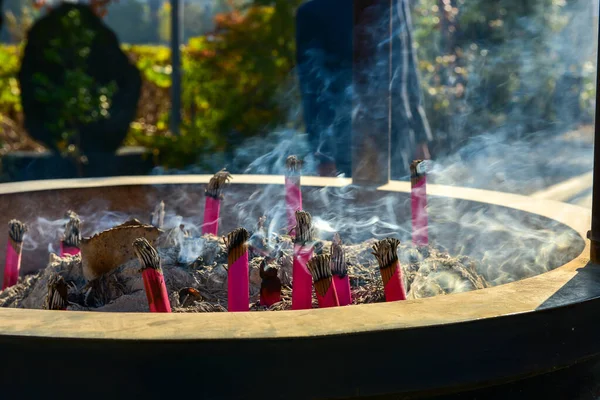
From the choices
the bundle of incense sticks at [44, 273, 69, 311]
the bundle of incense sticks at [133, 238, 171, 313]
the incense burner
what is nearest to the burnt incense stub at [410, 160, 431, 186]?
the incense burner

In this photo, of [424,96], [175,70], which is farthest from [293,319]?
[424,96]

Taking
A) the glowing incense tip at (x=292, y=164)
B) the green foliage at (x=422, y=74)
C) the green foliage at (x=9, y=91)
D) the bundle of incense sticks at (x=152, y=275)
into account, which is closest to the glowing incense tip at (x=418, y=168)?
the glowing incense tip at (x=292, y=164)

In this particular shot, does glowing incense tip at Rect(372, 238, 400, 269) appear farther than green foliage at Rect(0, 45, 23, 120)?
No

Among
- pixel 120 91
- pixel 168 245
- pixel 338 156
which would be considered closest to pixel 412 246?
pixel 168 245

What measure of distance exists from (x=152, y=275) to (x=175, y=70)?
804 centimetres

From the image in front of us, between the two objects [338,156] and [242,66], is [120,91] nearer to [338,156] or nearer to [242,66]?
[242,66]

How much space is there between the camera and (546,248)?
2.61 m

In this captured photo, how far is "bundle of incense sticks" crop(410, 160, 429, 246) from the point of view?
2.78 metres

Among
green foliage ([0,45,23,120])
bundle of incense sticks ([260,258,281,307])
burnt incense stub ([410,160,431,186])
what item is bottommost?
bundle of incense sticks ([260,258,281,307])

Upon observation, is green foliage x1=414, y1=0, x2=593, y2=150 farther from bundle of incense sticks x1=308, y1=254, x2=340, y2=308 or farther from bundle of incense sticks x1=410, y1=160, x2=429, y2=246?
bundle of incense sticks x1=308, y1=254, x2=340, y2=308

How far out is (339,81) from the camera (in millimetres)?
6055

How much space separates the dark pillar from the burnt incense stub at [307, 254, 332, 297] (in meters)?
1.74

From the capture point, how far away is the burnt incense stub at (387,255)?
197cm

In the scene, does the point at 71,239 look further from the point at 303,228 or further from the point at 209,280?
the point at 303,228
